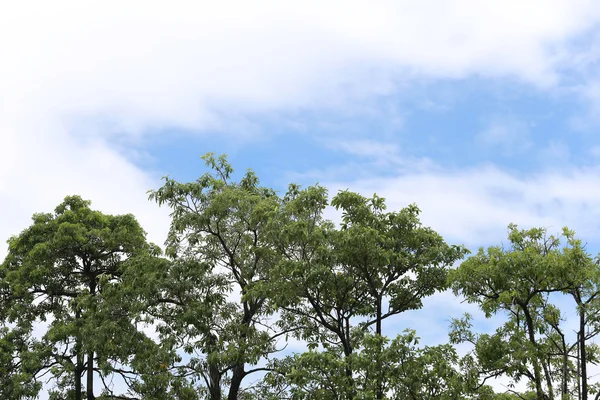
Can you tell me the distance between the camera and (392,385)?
54.2 ft

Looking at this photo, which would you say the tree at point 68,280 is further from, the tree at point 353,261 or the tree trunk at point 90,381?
the tree at point 353,261

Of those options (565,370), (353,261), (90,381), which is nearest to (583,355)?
(565,370)

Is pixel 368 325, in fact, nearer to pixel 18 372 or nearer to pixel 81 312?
pixel 81 312

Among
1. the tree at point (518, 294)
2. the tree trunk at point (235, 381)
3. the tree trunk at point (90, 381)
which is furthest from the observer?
the tree trunk at point (90, 381)

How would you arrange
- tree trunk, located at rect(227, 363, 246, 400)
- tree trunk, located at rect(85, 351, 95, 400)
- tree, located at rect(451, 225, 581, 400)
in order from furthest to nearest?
tree trunk, located at rect(85, 351, 95, 400), tree trunk, located at rect(227, 363, 246, 400), tree, located at rect(451, 225, 581, 400)

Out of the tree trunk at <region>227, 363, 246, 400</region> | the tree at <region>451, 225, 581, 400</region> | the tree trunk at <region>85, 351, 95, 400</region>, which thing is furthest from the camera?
the tree trunk at <region>85, 351, 95, 400</region>

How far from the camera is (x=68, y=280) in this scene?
81.3 feet

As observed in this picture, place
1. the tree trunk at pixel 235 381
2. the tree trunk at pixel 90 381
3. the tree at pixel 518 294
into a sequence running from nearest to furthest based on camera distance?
the tree at pixel 518 294, the tree trunk at pixel 235 381, the tree trunk at pixel 90 381

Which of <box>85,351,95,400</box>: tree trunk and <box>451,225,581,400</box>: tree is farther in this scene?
<box>85,351,95,400</box>: tree trunk

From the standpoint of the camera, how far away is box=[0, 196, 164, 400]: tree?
73.8 feet

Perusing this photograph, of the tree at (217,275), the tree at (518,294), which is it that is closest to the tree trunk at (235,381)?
the tree at (217,275)

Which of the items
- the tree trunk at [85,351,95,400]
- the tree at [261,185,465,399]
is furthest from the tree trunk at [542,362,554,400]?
the tree trunk at [85,351,95,400]

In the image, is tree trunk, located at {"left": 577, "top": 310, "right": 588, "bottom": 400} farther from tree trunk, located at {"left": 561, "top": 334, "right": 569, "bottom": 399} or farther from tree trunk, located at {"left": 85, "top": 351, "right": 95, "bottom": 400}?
tree trunk, located at {"left": 85, "top": 351, "right": 95, "bottom": 400}

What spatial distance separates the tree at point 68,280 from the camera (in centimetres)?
2248
